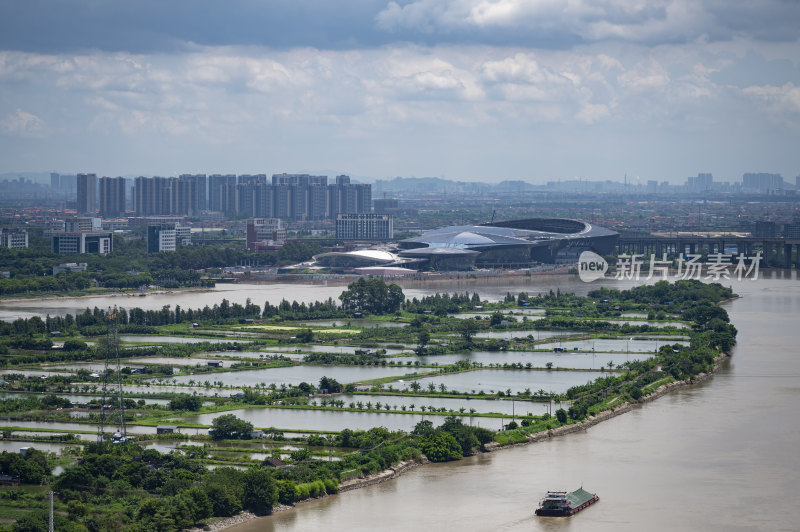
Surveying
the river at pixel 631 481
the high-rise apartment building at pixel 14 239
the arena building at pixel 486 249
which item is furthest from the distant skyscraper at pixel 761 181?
the river at pixel 631 481

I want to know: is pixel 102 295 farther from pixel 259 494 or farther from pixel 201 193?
pixel 201 193

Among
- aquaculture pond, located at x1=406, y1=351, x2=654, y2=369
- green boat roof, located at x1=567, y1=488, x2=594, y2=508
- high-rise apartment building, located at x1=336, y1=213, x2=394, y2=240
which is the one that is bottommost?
green boat roof, located at x1=567, y1=488, x2=594, y2=508

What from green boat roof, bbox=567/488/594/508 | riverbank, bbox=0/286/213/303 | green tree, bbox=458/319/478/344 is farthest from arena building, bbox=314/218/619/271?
green boat roof, bbox=567/488/594/508

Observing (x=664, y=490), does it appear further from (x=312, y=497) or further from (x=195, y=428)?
(x=195, y=428)

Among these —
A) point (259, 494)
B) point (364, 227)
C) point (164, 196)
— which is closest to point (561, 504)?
point (259, 494)

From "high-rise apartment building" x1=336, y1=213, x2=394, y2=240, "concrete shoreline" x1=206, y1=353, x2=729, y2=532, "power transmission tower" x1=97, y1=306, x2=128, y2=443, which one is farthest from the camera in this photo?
"high-rise apartment building" x1=336, y1=213, x2=394, y2=240

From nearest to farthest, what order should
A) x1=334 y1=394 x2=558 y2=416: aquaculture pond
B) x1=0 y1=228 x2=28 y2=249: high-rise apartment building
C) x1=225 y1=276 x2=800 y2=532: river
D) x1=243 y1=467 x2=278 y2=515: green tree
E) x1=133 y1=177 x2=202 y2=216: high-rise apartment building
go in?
x1=225 y1=276 x2=800 y2=532: river, x1=243 y1=467 x2=278 y2=515: green tree, x1=334 y1=394 x2=558 y2=416: aquaculture pond, x1=0 y1=228 x2=28 y2=249: high-rise apartment building, x1=133 y1=177 x2=202 y2=216: high-rise apartment building

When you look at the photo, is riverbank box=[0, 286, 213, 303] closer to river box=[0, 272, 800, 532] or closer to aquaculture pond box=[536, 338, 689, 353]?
aquaculture pond box=[536, 338, 689, 353]
